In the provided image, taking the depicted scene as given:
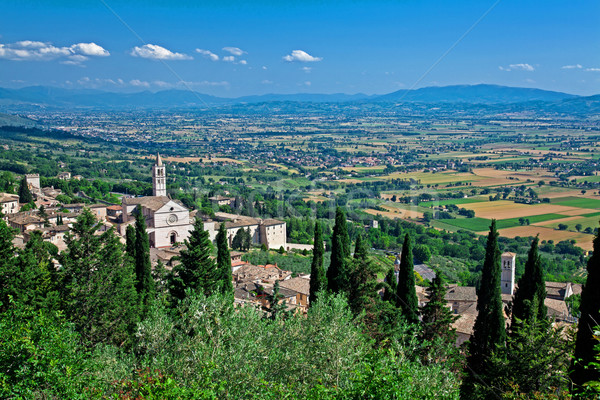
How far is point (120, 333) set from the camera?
14180 mm

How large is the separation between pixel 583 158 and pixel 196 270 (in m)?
111

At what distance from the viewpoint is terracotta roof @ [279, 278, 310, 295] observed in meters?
27.9

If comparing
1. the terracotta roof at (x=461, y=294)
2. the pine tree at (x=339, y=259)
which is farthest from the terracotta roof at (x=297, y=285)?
the pine tree at (x=339, y=259)

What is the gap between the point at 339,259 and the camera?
1827cm

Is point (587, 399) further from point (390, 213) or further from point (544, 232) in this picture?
point (390, 213)

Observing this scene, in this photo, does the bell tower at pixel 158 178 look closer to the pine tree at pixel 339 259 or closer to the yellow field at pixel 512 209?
the pine tree at pixel 339 259

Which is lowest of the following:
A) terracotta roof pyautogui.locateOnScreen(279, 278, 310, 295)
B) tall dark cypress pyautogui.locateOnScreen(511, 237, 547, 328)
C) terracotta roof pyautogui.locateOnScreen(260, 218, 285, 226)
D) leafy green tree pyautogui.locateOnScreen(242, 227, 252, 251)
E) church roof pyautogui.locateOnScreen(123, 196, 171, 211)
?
leafy green tree pyautogui.locateOnScreen(242, 227, 252, 251)

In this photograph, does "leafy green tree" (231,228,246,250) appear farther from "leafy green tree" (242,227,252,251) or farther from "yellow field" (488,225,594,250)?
"yellow field" (488,225,594,250)

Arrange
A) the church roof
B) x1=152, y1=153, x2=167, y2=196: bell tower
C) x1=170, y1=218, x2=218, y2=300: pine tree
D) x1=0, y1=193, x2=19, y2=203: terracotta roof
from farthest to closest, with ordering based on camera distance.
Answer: x1=152, y1=153, x2=167, y2=196: bell tower
x1=0, y1=193, x2=19, y2=203: terracotta roof
the church roof
x1=170, y1=218, x2=218, y2=300: pine tree

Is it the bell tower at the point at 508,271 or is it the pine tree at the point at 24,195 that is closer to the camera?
the bell tower at the point at 508,271

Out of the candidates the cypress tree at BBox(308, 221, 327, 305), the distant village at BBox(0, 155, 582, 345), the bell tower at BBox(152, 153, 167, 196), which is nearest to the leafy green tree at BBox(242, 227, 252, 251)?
the distant village at BBox(0, 155, 582, 345)

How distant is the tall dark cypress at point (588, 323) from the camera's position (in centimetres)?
912

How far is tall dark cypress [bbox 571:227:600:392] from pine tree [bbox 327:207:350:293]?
24.0 ft

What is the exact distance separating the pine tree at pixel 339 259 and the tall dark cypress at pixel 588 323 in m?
7.32
